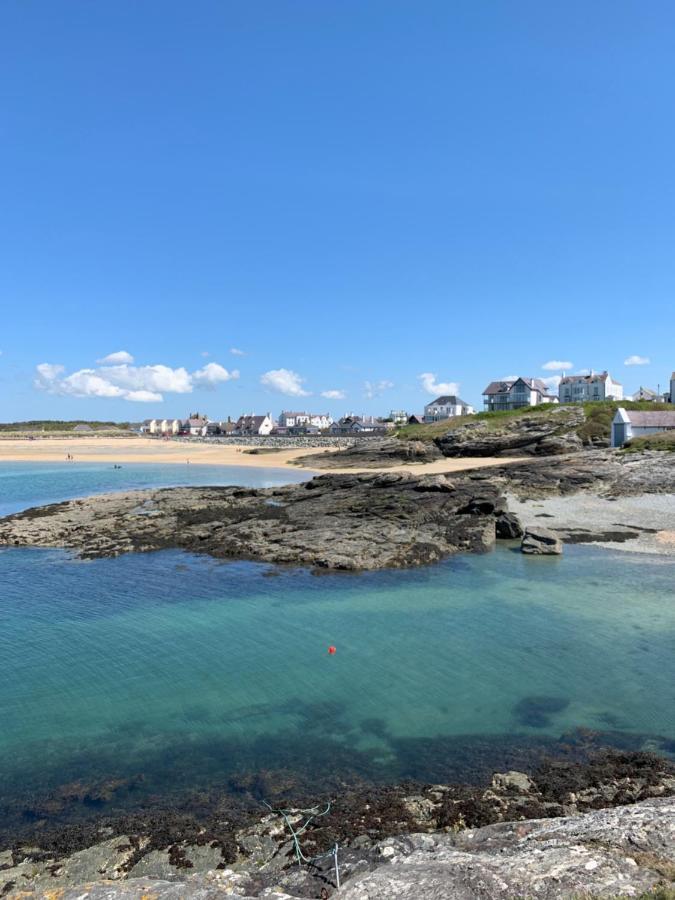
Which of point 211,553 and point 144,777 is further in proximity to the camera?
point 211,553

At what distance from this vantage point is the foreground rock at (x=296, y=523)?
26859 mm

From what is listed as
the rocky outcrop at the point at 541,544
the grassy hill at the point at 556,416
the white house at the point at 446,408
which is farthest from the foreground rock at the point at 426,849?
the white house at the point at 446,408

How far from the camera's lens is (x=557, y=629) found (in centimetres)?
1745

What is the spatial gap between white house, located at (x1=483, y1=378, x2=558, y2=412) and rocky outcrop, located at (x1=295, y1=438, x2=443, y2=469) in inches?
1817

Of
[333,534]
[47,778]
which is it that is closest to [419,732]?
[47,778]

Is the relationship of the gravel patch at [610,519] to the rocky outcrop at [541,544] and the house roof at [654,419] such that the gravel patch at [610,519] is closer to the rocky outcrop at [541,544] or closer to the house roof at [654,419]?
the rocky outcrop at [541,544]

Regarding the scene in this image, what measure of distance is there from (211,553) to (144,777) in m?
17.5

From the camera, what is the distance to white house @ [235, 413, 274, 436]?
6407 inches

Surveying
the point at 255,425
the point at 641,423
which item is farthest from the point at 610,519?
the point at 255,425

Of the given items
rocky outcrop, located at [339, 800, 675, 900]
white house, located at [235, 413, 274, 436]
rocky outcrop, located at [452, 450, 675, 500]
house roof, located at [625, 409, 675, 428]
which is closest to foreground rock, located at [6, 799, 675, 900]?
rocky outcrop, located at [339, 800, 675, 900]

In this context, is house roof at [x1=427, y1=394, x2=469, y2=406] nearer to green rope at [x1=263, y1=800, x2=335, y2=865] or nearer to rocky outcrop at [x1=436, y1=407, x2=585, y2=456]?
rocky outcrop at [x1=436, y1=407, x2=585, y2=456]

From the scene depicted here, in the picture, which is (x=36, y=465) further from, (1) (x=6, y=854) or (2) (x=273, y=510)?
(1) (x=6, y=854)

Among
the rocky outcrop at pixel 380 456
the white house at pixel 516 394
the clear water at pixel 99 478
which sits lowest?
the clear water at pixel 99 478

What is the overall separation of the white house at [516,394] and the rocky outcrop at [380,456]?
151 ft
